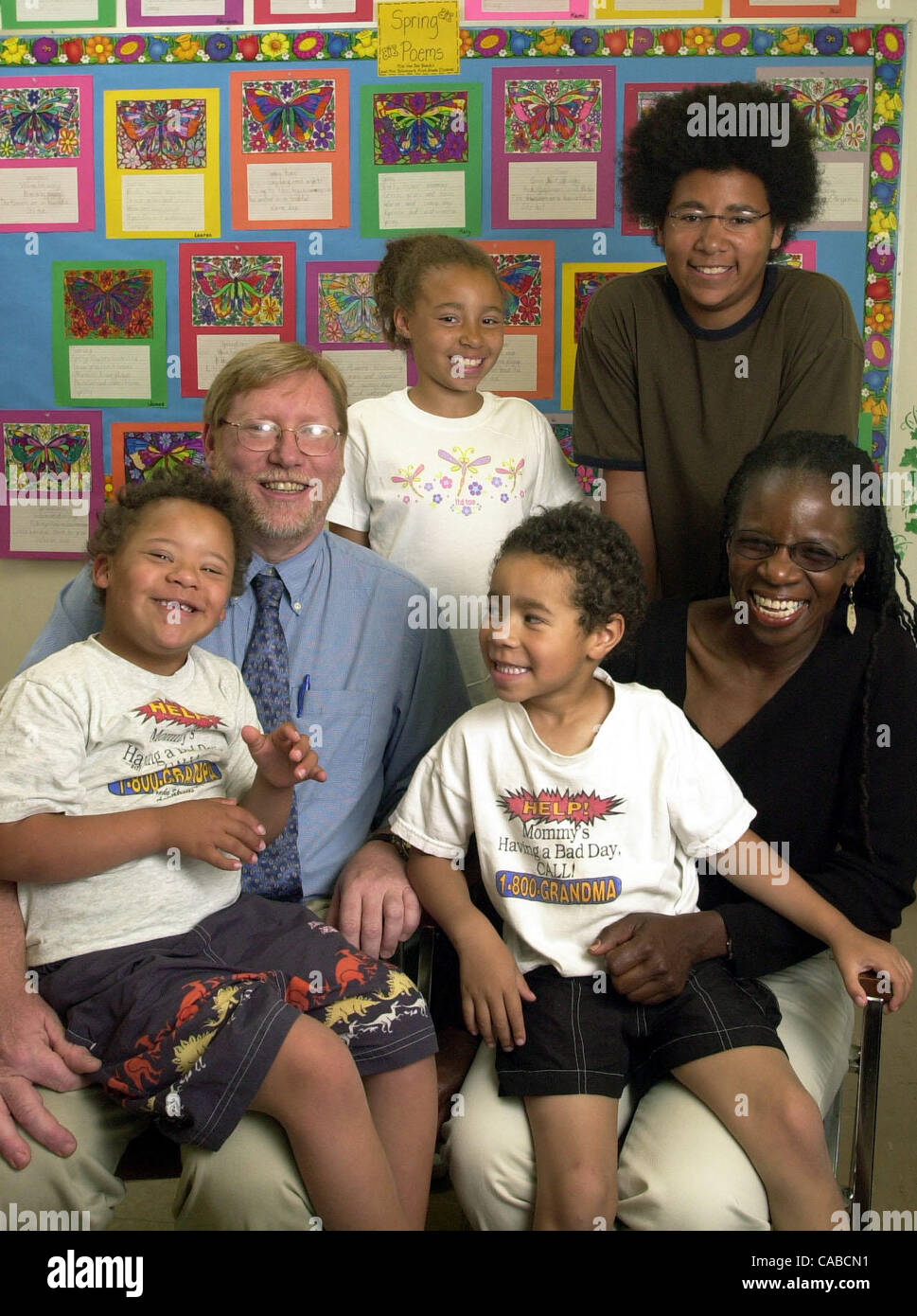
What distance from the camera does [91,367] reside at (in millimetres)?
3893

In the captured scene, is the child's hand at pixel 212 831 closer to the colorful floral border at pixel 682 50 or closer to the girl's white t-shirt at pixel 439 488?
the girl's white t-shirt at pixel 439 488

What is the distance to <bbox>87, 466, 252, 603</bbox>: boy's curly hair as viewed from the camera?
186 cm

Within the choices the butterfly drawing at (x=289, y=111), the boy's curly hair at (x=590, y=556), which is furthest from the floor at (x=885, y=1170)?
the butterfly drawing at (x=289, y=111)

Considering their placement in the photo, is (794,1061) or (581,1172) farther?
(794,1061)

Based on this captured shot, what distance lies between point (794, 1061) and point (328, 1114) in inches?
27.9

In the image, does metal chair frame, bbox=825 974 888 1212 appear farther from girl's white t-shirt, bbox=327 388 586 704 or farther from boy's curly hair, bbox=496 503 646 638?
girl's white t-shirt, bbox=327 388 586 704

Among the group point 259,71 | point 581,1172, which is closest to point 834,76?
point 259,71

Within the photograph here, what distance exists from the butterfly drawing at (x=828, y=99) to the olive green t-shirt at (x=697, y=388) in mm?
1351

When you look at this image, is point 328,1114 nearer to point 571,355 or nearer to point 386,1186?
point 386,1186

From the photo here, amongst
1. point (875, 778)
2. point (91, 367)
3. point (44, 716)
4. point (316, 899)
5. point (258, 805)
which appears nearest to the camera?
point (44, 716)

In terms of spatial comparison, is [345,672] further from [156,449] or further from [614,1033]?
[156,449]

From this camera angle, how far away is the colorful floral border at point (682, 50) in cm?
355
